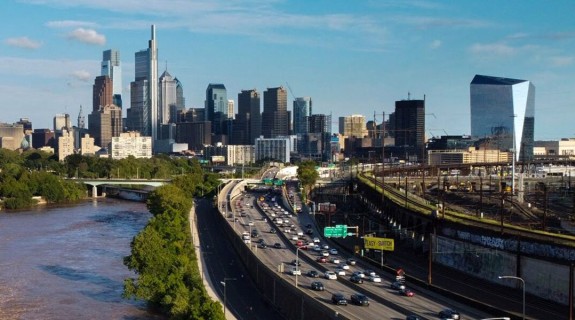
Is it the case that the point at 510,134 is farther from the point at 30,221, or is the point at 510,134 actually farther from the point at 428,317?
the point at 428,317

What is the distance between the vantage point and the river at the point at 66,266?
27.0m

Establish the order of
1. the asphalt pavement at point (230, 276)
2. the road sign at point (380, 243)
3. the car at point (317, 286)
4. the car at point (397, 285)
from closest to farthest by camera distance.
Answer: the car at point (397, 285), the car at point (317, 286), the asphalt pavement at point (230, 276), the road sign at point (380, 243)

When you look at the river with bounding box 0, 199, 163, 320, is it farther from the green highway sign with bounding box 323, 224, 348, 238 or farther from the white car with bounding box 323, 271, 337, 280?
the green highway sign with bounding box 323, 224, 348, 238

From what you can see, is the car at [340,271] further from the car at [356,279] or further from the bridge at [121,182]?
the bridge at [121,182]

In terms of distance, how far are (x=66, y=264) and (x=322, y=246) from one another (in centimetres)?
1252

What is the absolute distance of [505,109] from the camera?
423 feet

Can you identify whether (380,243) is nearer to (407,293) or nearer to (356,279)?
(356,279)

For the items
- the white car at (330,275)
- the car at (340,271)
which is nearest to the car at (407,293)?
the white car at (330,275)

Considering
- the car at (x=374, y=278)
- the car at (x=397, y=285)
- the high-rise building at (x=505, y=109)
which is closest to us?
the car at (x=397, y=285)

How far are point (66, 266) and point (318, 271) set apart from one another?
13718mm

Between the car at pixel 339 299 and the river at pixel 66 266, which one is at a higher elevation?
the car at pixel 339 299

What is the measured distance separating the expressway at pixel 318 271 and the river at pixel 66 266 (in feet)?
20.0

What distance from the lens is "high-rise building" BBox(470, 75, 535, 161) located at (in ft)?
415

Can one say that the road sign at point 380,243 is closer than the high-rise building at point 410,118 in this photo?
Yes
